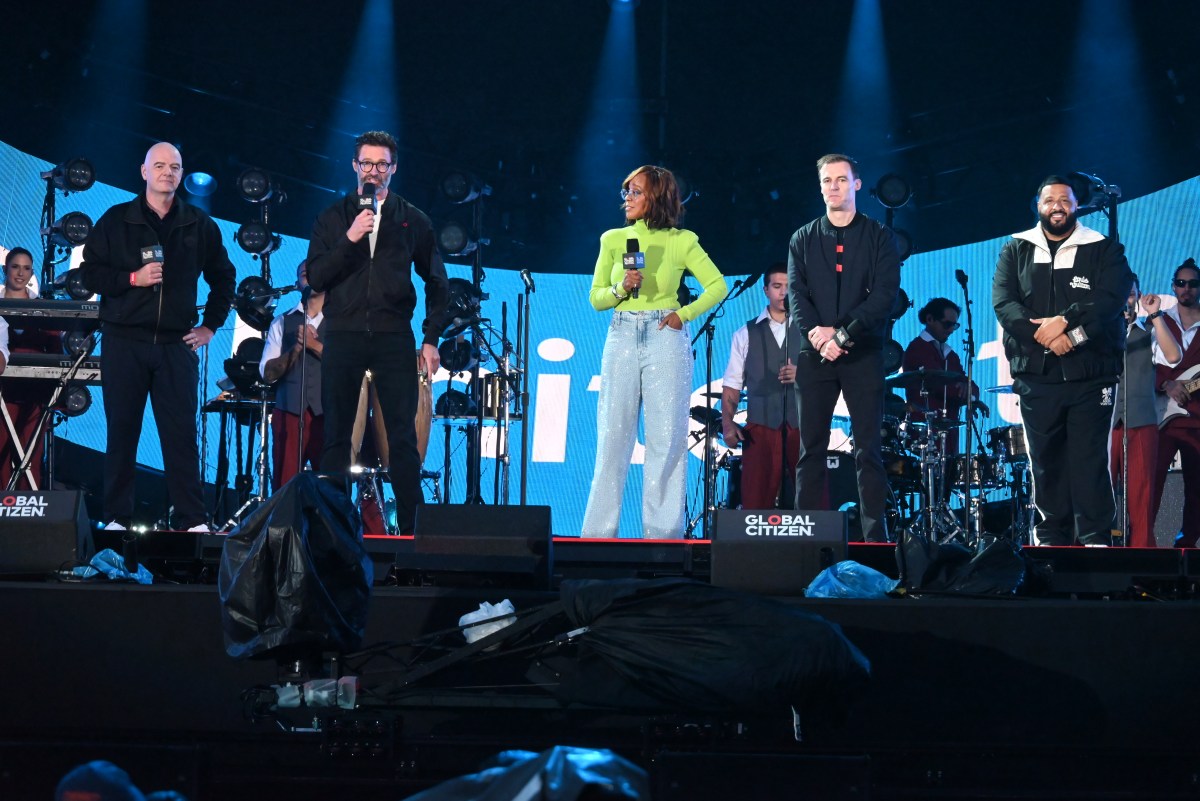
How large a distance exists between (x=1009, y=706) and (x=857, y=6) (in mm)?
8696

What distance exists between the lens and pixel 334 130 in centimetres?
1167

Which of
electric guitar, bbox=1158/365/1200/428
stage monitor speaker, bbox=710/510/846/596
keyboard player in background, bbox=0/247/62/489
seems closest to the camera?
stage monitor speaker, bbox=710/510/846/596

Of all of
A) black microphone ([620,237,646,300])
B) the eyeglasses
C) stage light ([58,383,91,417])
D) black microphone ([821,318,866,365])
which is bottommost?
stage light ([58,383,91,417])

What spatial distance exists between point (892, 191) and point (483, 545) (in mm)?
7180

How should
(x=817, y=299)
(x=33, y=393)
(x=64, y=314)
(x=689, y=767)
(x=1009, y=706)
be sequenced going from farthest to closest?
(x=33, y=393) → (x=64, y=314) → (x=817, y=299) → (x=1009, y=706) → (x=689, y=767)

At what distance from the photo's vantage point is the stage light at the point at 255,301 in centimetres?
953

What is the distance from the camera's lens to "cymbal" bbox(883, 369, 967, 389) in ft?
30.1

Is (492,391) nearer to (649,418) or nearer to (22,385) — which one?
(22,385)

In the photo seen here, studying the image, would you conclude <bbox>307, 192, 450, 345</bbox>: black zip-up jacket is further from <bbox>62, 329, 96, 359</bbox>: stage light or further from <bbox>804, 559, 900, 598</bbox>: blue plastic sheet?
<bbox>62, 329, 96, 359</bbox>: stage light

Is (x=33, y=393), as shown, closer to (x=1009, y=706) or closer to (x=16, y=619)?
(x=16, y=619)

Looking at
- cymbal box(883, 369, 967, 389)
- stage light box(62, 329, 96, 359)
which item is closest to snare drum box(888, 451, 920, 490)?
cymbal box(883, 369, 967, 389)

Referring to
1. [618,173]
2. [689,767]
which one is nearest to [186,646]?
[689,767]

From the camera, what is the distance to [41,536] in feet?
15.8

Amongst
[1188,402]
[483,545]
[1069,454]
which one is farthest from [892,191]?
[483,545]
